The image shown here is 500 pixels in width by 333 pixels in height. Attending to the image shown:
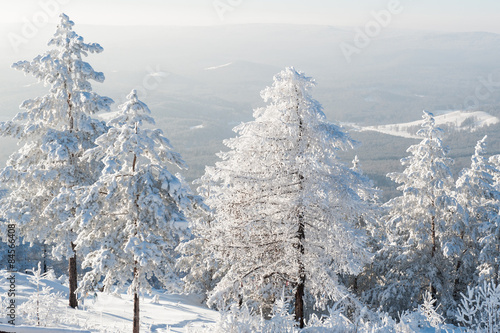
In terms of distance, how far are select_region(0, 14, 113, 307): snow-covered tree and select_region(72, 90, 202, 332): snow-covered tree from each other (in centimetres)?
440

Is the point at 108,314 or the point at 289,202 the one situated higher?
the point at 289,202

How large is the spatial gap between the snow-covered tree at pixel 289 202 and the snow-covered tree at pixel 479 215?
12421mm

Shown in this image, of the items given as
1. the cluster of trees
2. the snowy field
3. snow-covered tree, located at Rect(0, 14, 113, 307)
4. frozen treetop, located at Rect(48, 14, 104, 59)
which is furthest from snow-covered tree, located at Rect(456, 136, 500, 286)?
frozen treetop, located at Rect(48, 14, 104, 59)

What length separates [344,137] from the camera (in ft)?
36.0

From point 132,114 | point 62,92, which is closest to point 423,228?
point 132,114

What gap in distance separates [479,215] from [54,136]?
2071 cm

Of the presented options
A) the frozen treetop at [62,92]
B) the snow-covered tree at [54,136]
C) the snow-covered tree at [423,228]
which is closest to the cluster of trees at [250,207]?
the snow-covered tree at [54,136]

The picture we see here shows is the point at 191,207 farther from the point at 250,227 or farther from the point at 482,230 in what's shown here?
the point at 482,230

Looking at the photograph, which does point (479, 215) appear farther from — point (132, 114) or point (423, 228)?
point (132, 114)

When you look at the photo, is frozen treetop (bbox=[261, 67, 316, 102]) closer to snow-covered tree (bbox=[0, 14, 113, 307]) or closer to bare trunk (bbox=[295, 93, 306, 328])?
bare trunk (bbox=[295, 93, 306, 328])

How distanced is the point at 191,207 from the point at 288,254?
2851 mm

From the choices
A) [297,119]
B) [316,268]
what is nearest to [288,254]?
[316,268]

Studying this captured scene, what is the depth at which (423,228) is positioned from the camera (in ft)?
70.8

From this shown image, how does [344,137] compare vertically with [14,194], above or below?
above
